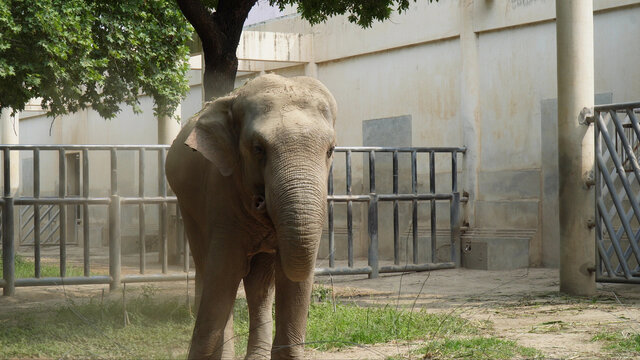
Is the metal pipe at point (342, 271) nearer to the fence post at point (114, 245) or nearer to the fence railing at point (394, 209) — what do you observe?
the fence railing at point (394, 209)

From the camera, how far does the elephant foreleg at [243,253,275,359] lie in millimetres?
5297

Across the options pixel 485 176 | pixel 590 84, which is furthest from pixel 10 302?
pixel 485 176

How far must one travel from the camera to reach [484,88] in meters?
13.3

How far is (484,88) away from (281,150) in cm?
961

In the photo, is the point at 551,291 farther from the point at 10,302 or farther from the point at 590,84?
the point at 10,302

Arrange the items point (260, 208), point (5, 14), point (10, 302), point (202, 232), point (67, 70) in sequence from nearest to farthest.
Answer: point (260, 208)
point (202, 232)
point (10, 302)
point (5, 14)
point (67, 70)

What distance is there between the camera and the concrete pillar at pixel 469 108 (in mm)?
13258

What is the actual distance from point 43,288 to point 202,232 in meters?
5.54

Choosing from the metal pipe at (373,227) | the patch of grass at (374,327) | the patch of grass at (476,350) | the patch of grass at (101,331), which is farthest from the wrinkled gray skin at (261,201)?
the metal pipe at (373,227)

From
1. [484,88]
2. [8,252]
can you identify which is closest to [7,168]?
[8,252]

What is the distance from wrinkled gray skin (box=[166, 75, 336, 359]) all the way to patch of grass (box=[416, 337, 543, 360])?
1.11 m

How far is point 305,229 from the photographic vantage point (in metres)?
4.04

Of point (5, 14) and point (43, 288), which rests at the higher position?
point (5, 14)

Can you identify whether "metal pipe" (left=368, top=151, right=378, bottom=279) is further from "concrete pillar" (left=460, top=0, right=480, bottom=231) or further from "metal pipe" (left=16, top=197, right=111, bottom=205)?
"metal pipe" (left=16, top=197, right=111, bottom=205)
